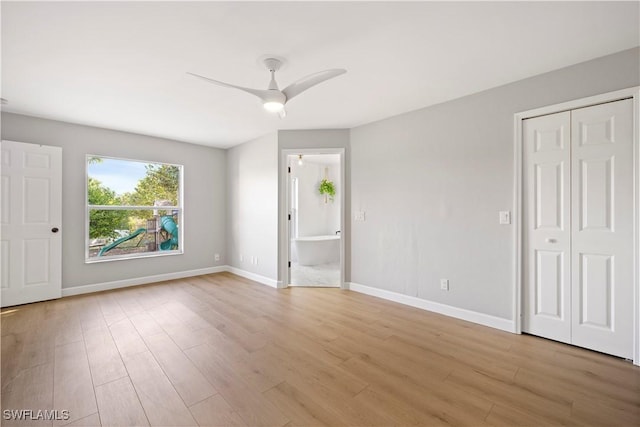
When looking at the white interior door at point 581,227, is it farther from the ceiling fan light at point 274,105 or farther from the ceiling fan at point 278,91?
the ceiling fan light at point 274,105

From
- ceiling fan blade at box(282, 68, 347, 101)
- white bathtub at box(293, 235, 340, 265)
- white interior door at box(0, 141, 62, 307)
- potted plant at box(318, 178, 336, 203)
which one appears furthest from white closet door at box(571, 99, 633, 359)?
white interior door at box(0, 141, 62, 307)

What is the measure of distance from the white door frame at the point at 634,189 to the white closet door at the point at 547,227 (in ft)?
0.18

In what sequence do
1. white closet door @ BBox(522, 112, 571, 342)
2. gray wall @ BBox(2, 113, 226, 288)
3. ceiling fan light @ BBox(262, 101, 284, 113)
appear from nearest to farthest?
ceiling fan light @ BBox(262, 101, 284, 113)
white closet door @ BBox(522, 112, 571, 342)
gray wall @ BBox(2, 113, 226, 288)

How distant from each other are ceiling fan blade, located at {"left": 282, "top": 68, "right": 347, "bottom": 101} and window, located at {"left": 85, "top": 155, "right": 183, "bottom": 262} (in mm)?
3729

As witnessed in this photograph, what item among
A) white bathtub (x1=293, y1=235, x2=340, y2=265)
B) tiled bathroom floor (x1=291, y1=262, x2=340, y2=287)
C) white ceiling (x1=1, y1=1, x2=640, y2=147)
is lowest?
tiled bathroom floor (x1=291, y1=262, x2=340, y2=287)

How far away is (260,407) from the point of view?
1711 mm

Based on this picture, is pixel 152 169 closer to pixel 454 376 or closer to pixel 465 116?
pixel 465 116

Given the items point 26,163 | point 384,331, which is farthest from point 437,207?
point 26,163

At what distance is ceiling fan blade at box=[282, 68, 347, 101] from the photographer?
6.50 feet

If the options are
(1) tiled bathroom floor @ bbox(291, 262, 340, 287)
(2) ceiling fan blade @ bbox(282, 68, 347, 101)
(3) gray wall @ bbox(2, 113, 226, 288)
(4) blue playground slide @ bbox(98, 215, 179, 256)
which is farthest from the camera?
(4) blue playground slide @ bbox(98, 215, 179, 256)

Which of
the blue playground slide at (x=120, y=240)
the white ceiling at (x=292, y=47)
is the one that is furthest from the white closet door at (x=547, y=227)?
the blue playground slide at (x=120, y=240)

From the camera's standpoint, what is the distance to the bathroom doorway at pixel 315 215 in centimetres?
627

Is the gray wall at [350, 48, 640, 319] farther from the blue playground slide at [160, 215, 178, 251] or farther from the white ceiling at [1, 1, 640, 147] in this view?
the blue playground slide at [160, 215, 178, 251]

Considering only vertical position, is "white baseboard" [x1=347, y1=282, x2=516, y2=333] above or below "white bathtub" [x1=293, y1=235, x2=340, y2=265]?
below
